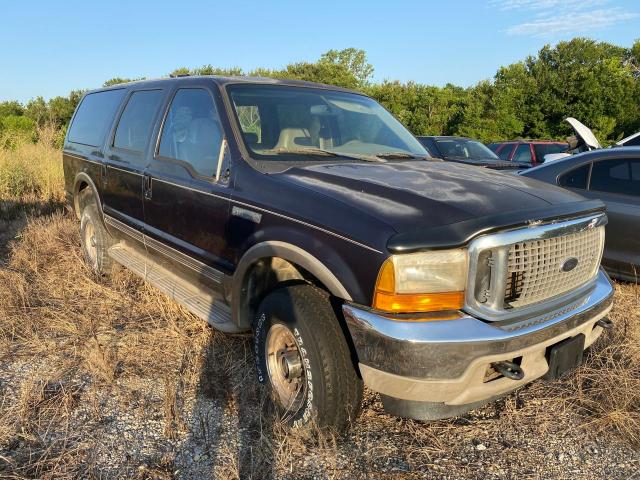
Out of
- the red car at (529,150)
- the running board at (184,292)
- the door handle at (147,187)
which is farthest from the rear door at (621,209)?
the red car at (529,150)

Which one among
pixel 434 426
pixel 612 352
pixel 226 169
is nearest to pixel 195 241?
pixel 226 169

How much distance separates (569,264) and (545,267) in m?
0.21

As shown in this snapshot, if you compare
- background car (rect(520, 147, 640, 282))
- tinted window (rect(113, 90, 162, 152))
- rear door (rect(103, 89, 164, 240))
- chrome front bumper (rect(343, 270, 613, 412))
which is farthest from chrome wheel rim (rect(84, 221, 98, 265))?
background car (rect(520, 147, 640, 282))

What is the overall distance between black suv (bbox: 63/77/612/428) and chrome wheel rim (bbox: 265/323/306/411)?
1 centimetres

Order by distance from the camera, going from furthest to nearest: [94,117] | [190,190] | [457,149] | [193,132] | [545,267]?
1. [457,149]
2. [94,117]
3. [193,132]
4. [190,190]
5. [545,267]

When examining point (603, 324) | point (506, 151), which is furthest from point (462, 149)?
point (603, 324)

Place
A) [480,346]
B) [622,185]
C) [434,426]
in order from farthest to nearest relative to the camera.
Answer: [622,185]
[434,426]
[480,346]

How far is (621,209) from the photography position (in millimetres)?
4773

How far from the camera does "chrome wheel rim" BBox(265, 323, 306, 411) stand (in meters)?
2.71

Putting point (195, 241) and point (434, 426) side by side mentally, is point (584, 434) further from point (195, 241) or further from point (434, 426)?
point (195, 241)

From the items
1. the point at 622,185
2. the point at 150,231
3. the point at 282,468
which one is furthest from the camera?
the point at 622,185

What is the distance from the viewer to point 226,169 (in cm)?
316

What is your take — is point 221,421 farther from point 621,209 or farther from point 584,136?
point 584,136

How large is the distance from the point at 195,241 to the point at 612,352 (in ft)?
9.35
